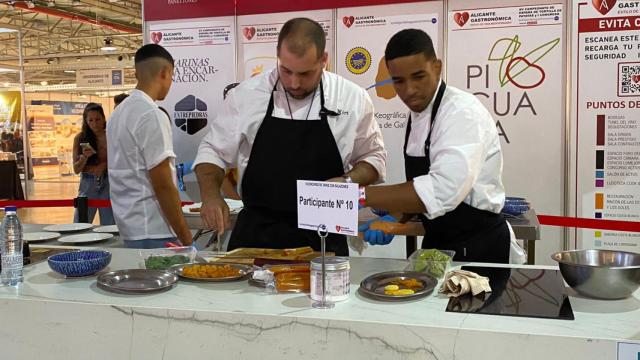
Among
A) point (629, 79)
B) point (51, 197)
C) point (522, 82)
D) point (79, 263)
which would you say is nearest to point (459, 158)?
point (79, 263)

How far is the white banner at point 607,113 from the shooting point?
12.7ft

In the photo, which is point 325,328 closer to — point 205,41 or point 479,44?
point 479,44

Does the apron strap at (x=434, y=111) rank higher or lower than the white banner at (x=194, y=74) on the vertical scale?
lower

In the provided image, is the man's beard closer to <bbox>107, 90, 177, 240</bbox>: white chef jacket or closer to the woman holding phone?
<bbox>107, 90, 177, 240</bbox>: white chef jacket

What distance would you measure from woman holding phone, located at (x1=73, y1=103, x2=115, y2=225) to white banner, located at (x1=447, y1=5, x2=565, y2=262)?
296 centimetres

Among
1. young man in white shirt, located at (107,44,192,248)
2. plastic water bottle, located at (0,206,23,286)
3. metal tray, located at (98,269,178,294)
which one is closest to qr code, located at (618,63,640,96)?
young man in white shirt, located at (107,44,192,248)

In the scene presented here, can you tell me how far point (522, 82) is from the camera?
4.10 meters

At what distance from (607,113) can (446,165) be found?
256 cm

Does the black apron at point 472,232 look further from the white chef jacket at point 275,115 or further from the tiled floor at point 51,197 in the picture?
the tiled floor at point 51,197

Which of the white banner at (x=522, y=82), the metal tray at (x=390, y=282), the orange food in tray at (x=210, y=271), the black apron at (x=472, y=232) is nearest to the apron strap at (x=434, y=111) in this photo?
the black apron at (x=472, y=232)

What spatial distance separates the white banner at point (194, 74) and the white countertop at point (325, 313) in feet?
10.3

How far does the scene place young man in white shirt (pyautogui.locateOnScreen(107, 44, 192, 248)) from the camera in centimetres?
282

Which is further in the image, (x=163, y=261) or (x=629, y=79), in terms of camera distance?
(x=629, y=79)

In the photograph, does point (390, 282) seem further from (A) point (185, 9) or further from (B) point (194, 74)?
(A) point (185, 9)
